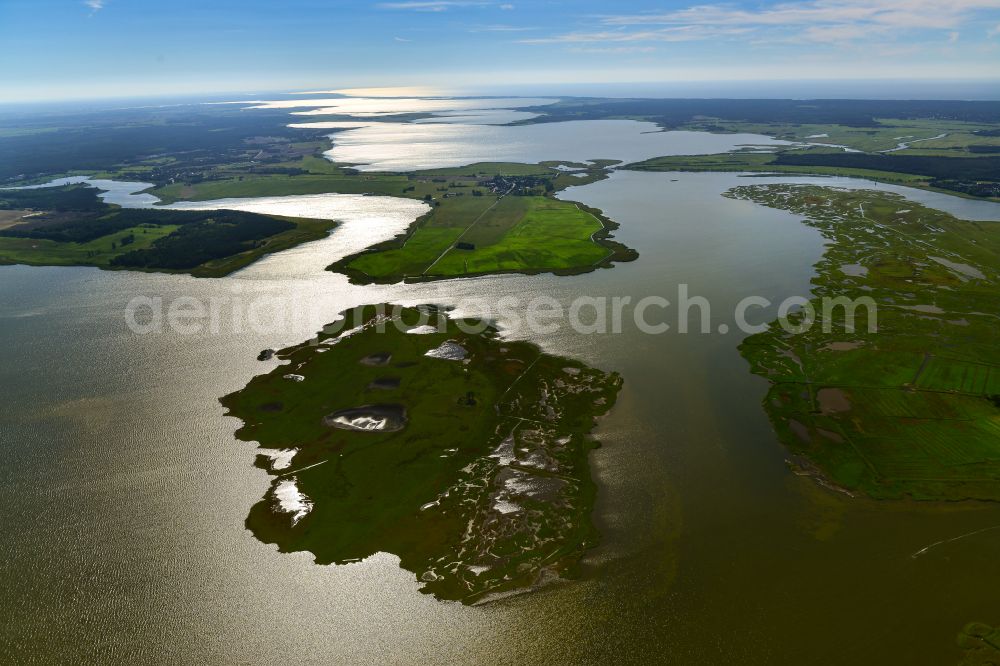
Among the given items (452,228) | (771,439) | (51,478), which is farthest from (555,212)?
(51,478)

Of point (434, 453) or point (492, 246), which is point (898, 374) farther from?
point (492, 246)

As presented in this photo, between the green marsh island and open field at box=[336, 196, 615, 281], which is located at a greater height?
open field at box=[336, 196, 615, 281]

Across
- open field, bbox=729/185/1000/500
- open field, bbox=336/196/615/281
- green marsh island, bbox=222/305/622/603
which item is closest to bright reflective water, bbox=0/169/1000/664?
green marsh island, bbox=222/305/622/603

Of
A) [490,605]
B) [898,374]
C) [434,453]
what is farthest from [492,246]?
[490,605]

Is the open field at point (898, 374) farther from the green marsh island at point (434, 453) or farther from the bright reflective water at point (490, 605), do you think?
the green marsh island at point (434, 453)

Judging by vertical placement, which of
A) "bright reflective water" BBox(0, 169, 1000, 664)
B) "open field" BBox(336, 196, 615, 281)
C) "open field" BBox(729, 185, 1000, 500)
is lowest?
"bright reflective water" BBox(0, 169, 1000, 664)

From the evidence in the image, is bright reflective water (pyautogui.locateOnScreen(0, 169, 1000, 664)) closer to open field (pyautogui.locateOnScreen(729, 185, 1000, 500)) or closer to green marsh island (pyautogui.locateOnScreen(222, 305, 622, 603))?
green marsh island (pyautogui.locateOnScreen(222, 305, 622, 603))
